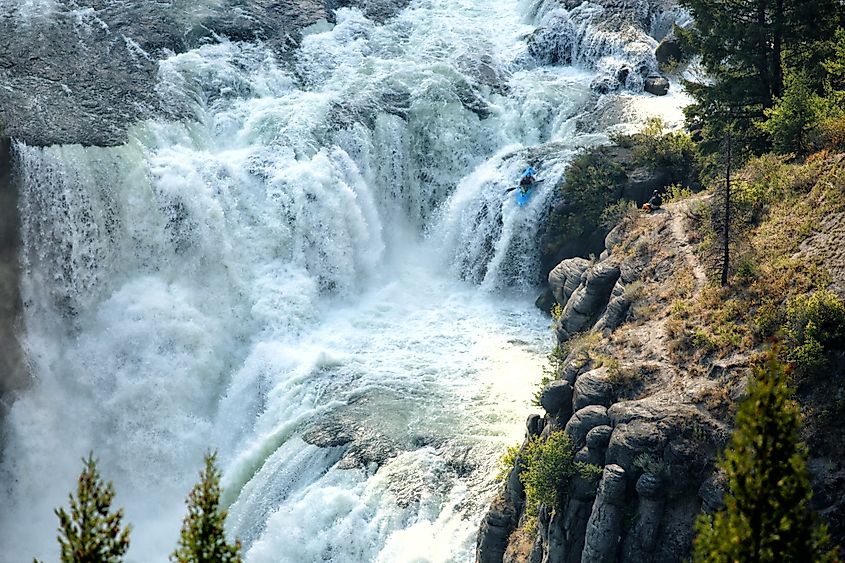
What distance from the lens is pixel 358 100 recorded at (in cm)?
3688

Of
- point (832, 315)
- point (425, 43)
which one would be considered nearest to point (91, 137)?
point (425, 43)

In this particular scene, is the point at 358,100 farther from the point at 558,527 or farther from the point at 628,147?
the point at 558,527

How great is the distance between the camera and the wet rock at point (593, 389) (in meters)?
18.5

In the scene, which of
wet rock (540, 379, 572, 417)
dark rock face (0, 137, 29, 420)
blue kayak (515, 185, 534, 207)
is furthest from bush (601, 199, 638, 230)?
dark rock face (0, 137, 29, 420)

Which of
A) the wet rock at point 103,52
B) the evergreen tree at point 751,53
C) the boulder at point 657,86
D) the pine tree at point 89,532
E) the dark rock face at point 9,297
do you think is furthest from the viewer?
the boulder at point 657,86

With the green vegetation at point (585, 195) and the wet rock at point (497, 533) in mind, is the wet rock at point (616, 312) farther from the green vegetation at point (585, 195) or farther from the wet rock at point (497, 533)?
the green vegetation at point (585, 195)

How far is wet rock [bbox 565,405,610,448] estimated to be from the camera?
1794 cm

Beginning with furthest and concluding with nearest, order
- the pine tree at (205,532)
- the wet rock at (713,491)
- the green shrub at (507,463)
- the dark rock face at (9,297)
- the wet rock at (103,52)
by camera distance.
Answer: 1. the wet rock at (103,52)
2. the dark rock face at (9,297)
3. the green shrub at (507,463)
4. the wet rock at (713,491)
5. the pine tree at (205,532)

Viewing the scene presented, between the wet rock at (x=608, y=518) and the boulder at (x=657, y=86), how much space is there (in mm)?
23968

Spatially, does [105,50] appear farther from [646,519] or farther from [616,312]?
[646,519]

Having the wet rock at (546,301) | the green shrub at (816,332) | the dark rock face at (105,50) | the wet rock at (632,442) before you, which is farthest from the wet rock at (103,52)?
the green shrub at (816,332)

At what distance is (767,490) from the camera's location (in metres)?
10.1

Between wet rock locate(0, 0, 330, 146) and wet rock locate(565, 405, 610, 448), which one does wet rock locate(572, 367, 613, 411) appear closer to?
wet rock locate(565, 405, 610, 448)

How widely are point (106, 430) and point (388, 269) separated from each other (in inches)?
448
